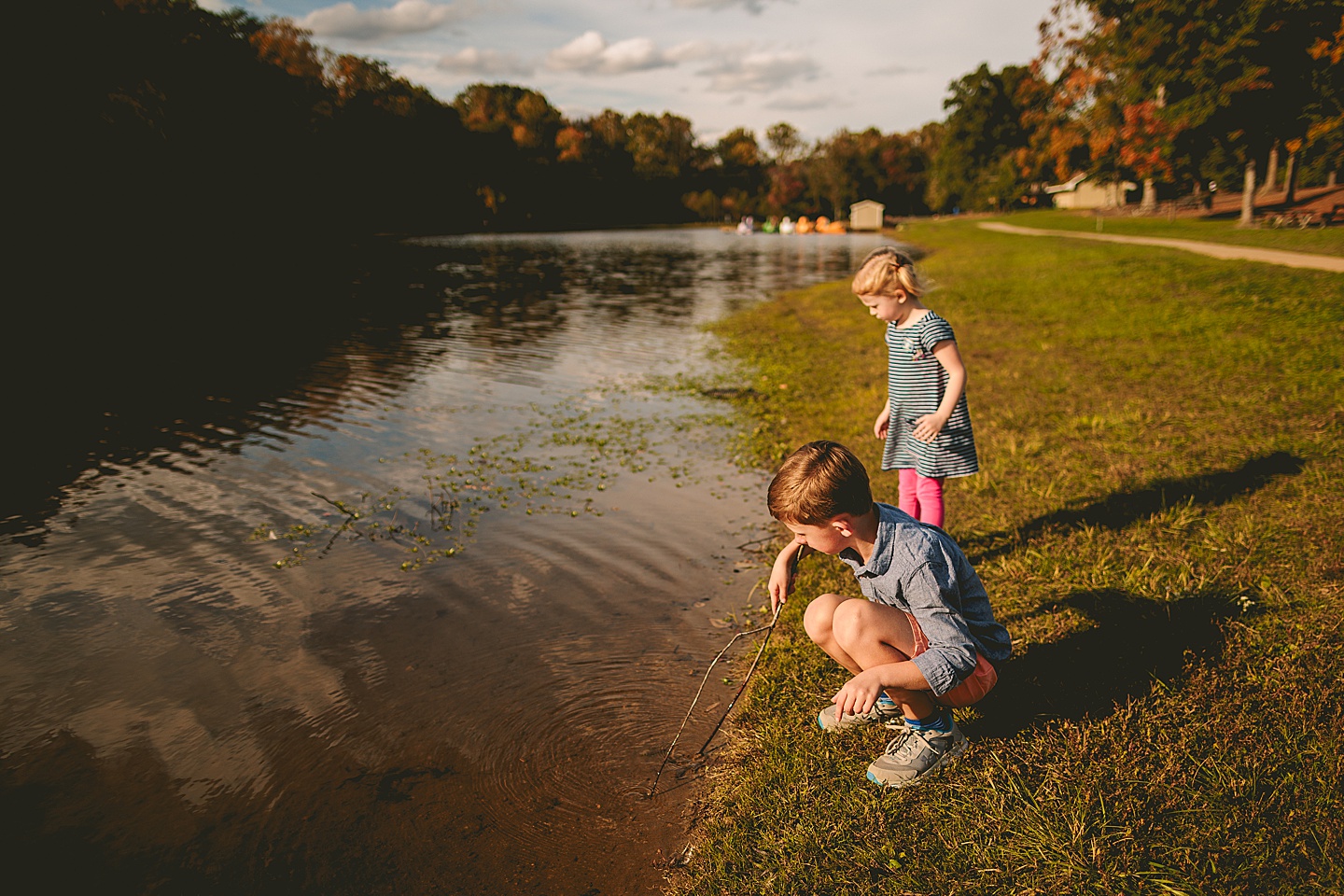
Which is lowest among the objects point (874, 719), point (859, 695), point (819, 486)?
point (874, 719)

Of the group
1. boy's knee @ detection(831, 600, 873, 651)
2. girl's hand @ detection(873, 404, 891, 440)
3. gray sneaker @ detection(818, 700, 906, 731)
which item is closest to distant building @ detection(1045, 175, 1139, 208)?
girl's hand @ detection(873, 404, 891, 440)

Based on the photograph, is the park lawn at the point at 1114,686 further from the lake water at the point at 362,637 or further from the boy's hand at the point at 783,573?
the boy's hand at the point at 783,573

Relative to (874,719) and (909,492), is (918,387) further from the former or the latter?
(874,719)

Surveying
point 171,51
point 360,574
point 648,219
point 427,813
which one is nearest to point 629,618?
point 427,813

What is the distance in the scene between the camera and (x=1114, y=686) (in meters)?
3.45

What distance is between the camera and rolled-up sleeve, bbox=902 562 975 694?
105 inches

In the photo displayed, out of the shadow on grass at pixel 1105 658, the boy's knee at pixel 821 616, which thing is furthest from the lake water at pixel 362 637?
the shadow on grass at pixel 1105 658

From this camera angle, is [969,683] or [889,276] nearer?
[969,683]

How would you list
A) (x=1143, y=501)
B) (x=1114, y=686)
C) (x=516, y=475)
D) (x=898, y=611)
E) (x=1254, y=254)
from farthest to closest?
(x=1254, y=254)
(x=516, y=475)
(x=1143, y=501)
(x=1114, y=686)
(x=898, y=611)

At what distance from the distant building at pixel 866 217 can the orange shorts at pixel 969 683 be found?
91066 mm

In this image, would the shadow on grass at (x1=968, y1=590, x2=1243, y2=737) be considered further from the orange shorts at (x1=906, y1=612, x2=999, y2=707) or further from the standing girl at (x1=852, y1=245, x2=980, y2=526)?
the standing girl at (x1=852, y1=245, x2=980, y2=526)

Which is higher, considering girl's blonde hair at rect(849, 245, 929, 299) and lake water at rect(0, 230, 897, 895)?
girl's blonde hair at rect(849, 245, 929, 299)

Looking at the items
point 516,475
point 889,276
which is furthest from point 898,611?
point 516,475

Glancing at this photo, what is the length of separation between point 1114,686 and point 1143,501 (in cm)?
261
